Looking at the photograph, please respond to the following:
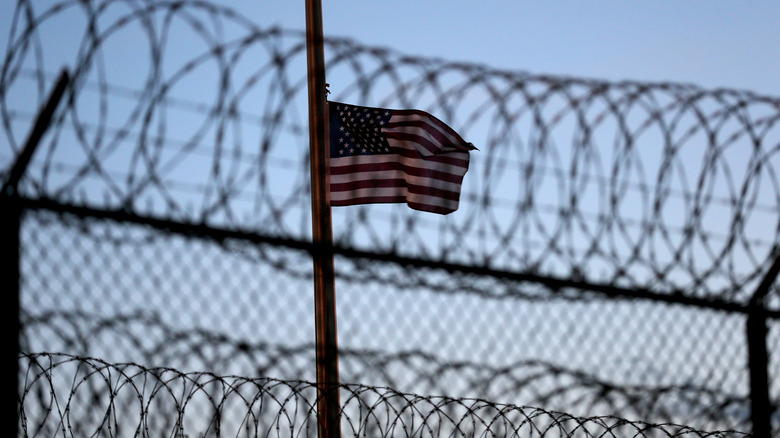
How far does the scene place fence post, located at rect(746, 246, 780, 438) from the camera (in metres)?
8.01

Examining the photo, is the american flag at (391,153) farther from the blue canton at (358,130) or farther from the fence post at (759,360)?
the fence post at (759,360)

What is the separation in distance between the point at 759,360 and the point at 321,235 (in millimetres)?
3047

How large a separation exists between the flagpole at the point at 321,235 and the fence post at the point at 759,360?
2.82 metres

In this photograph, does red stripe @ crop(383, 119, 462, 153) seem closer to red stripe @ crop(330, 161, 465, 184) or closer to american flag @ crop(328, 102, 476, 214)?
american flag @ crop(328, 102, 476, 214)

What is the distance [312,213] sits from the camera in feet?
26.3

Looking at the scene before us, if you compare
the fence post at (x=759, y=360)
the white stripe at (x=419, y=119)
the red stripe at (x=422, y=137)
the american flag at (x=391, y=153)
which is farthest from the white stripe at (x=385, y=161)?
the fence post at (x=759, y=360)

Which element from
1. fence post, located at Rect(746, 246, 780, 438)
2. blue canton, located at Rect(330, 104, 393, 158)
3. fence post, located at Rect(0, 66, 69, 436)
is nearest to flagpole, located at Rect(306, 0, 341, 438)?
blue canton, located at Rect(330, 104, 393, 158)

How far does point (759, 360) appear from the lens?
8086 millimetres

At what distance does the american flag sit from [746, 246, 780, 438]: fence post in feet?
7.34

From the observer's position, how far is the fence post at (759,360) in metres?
8.01

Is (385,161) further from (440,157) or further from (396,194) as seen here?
(440,157)

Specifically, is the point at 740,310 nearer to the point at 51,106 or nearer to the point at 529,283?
the point at 529,283

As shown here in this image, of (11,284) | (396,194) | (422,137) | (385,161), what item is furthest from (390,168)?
(11,284)

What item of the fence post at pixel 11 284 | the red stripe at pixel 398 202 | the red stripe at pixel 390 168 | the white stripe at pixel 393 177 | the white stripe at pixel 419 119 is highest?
the white stripe at pixel 419 119
